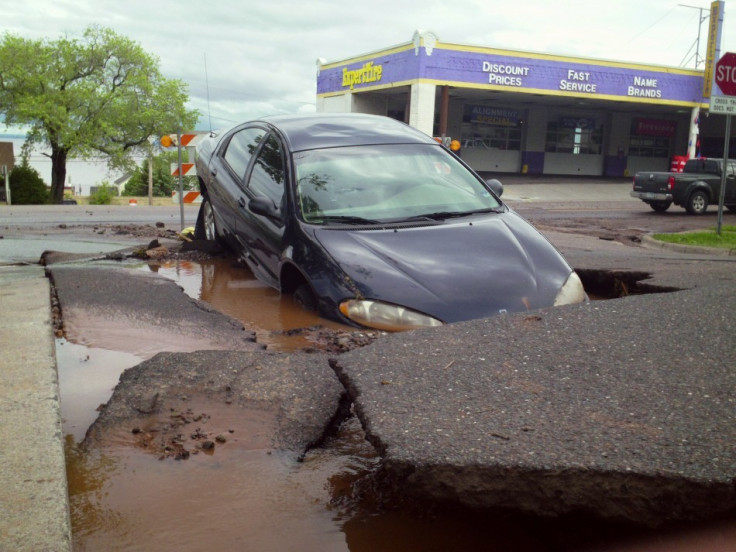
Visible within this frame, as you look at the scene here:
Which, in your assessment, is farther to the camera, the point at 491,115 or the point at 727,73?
the point at 491,115

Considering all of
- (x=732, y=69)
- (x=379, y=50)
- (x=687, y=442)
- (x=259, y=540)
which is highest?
(x=379, y=50)

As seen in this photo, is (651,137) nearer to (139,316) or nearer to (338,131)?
(338,131)

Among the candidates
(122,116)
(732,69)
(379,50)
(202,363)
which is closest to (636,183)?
(732,69)

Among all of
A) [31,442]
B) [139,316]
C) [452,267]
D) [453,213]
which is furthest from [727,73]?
[31,442]

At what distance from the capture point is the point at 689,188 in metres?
20.4

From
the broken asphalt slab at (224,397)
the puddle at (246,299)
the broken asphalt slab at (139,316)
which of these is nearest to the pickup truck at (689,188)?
the puddle at (246,299)

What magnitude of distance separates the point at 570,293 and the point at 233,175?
3.43 m

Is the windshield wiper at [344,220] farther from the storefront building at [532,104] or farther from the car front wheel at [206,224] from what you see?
the storefront building at [532,104]

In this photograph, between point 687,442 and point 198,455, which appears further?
point 198,455

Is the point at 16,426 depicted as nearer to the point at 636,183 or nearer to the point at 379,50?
the point at 636,183

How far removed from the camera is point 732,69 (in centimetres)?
1259

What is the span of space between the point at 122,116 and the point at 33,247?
42478 millimetres

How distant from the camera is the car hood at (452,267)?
15.6 feet

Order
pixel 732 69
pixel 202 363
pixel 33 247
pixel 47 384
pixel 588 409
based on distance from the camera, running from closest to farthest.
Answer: pixel 588 409, pixel 47 384, pixel 202 363, pixel 33 247, pixel 732 69
